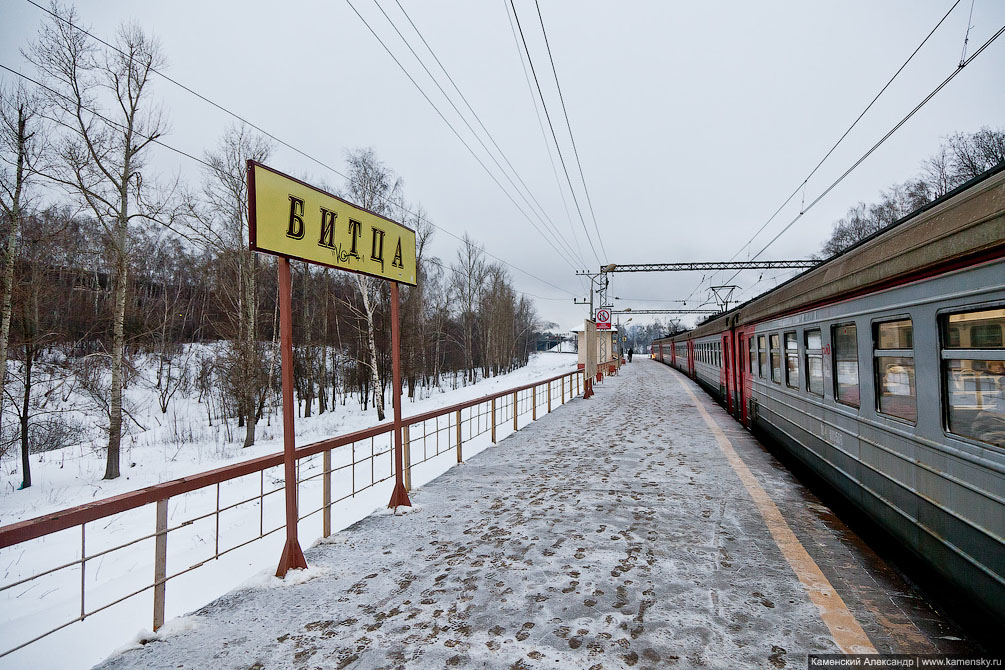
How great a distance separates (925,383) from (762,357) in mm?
5993

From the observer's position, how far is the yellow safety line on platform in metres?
2.59

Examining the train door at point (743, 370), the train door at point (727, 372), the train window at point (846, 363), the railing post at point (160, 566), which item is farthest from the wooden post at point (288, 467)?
the train door at point (727, 372)

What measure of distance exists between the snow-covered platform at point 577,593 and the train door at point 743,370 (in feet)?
16.2

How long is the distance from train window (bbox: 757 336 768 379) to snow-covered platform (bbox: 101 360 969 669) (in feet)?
11.4

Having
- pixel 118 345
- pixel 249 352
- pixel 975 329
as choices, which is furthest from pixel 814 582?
pixel 249 352

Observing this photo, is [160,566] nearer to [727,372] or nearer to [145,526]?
[145,526]

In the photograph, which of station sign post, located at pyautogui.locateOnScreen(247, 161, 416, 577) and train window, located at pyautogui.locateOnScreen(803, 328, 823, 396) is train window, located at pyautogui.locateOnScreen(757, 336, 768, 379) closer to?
train window, located at pyautogui.locateOnScreen(803, 328, 823, 396)

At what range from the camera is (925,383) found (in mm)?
3193

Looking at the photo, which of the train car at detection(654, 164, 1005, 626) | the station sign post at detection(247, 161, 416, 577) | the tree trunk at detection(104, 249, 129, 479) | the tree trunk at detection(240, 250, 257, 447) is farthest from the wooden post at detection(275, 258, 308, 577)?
the tree trunk at detection(240, 250, 257, 447)

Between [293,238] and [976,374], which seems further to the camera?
[293,238]

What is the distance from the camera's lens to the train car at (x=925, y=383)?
2.54 metres

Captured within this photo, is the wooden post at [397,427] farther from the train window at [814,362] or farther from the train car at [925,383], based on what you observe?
the train window at [814,362]

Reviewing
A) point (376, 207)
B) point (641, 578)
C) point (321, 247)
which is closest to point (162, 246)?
point (376, 207)

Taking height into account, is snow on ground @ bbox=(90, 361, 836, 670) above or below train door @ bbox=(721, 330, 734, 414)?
below
